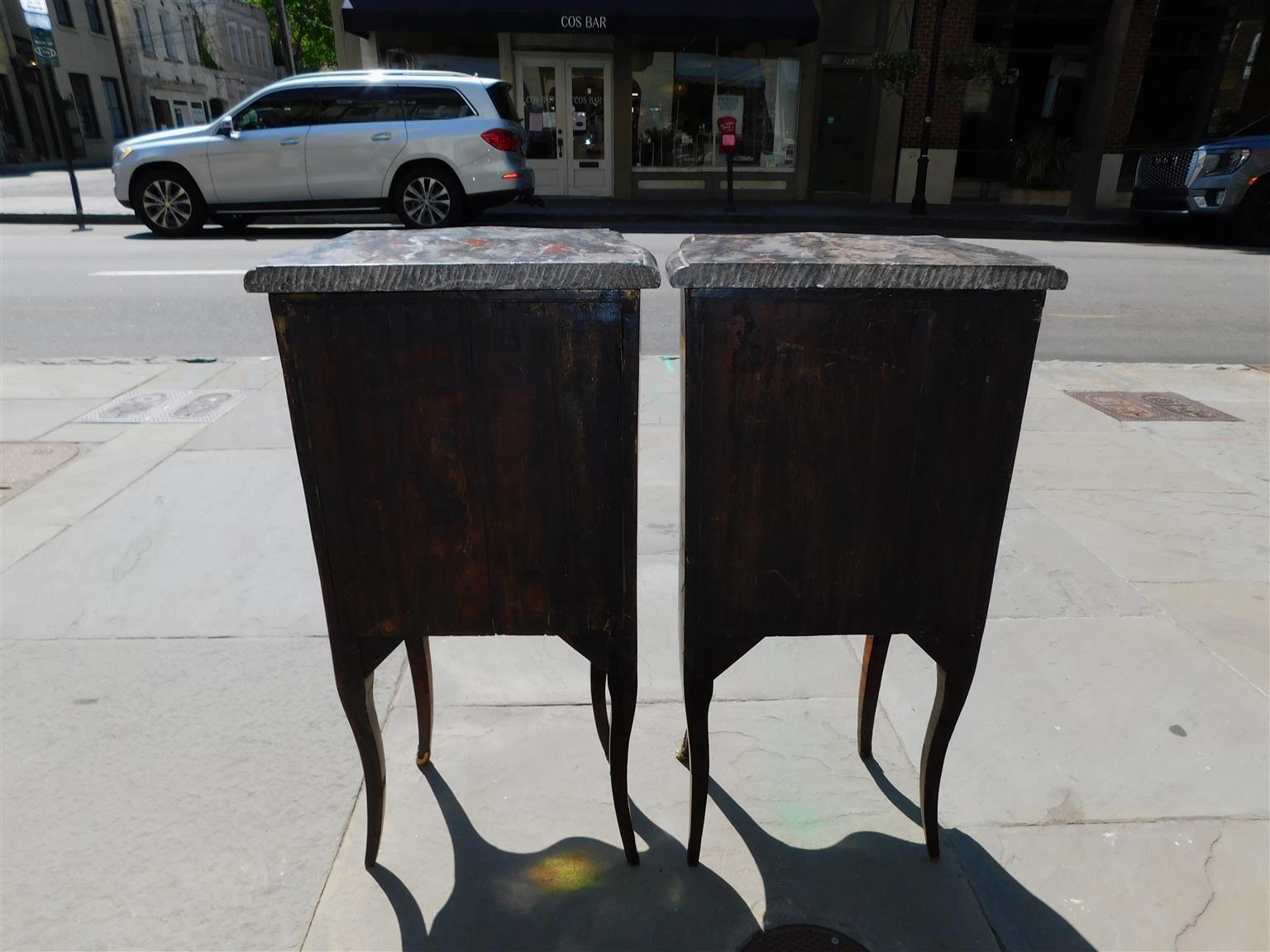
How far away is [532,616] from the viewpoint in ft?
6.57

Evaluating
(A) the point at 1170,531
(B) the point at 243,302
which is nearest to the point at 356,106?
(B) the point at 243,302

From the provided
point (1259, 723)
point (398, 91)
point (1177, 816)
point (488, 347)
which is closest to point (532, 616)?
point (488, 347)

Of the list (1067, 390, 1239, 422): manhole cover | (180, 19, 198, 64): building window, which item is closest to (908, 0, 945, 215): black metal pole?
(1067, 390, 1239, 422): manhole cover

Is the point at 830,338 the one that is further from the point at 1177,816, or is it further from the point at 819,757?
the point at 1177,816

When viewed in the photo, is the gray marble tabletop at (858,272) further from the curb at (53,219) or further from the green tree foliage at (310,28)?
the green tree foliage at (310,28)

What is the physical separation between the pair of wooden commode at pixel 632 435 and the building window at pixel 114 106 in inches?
1661

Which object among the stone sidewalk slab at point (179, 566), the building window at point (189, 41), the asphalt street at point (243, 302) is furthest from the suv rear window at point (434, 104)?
the building window at point (189, 41)

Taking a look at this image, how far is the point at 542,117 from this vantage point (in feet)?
57.2

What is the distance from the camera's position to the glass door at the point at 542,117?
56.4 feet

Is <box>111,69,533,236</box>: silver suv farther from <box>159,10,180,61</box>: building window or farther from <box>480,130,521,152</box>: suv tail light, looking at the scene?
<box>159,10,180,61</box>: building window

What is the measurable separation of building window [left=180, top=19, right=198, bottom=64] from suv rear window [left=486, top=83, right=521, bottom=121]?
1611 inches

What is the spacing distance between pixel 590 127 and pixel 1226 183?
11.2 metres

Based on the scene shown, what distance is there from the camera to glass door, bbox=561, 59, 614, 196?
56.6 feet

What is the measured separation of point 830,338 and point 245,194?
12.3 m
